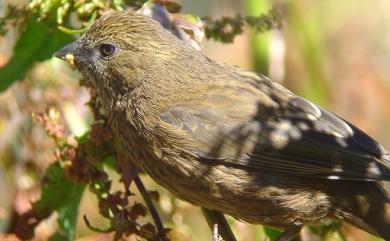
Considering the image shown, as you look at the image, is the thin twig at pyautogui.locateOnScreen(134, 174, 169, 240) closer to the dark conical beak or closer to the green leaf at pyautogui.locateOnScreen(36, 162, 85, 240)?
the green leaf at pyautogui.locateOnScreen(36, 162, 85, 240)

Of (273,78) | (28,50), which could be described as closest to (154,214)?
(28,50)

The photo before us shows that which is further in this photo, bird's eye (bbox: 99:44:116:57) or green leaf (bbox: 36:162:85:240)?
bird's eye (bbox: 99:44:116:57)

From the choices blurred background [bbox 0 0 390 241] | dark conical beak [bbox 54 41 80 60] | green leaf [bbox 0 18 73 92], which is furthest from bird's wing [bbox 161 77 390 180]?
green leaf [bbox 0 18 73 92]

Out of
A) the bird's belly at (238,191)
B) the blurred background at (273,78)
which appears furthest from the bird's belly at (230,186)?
the blurred background at (273,78)

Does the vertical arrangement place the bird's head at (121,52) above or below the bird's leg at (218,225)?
above

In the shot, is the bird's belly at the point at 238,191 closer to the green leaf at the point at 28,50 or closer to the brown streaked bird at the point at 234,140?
the brown streaked bird at the point at 234,140

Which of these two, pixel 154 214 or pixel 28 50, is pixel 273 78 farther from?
pixel 154 214
